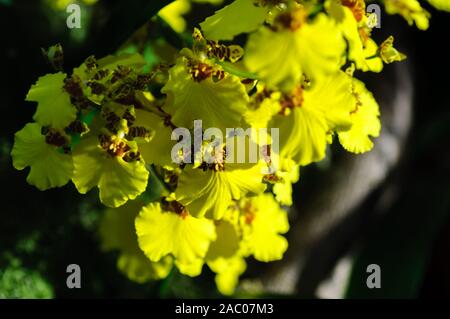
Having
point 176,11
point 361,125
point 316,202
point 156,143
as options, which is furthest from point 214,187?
point 316,202

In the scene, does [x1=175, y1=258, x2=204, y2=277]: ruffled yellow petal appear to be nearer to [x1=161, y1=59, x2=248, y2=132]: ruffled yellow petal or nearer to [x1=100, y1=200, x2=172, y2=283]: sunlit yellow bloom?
[x1=100, y1=200, x2=172, y2=283]: sunlit yellow bloom

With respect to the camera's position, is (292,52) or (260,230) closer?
(292,52)

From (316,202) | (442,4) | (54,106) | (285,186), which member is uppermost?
(442,4)

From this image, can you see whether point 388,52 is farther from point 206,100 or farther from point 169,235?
point 169,235

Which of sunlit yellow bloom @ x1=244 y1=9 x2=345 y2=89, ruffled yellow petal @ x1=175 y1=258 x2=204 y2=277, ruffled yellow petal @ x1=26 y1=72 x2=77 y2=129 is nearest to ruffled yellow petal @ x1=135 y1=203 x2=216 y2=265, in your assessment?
ruffled yellow petal @ x1=175 y1=258 x2=204 y2=277

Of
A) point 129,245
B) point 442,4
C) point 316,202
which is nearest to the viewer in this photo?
point 442,4

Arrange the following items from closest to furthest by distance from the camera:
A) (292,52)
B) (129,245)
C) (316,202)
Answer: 1. (292,52)
2. (129,245)
3. (316,202)
